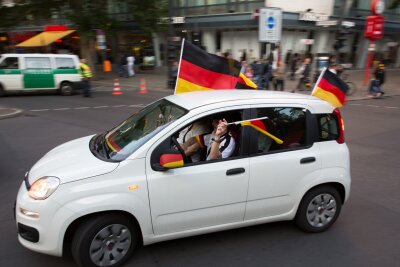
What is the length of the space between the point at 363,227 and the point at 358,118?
8.69 metres

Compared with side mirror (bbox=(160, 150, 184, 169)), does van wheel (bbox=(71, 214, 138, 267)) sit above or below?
below

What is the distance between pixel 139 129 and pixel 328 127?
2.26m

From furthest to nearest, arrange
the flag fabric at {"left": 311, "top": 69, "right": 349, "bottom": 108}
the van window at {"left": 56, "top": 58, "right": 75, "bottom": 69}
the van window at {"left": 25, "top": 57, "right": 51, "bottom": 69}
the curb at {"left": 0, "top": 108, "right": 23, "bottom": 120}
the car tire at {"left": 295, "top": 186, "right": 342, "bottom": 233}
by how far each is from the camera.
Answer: the van window at {"left": 56, "top": 58, "right": 75, "bottom": 69} < the van window at {"left": 25, "top": 57, "right": 51, "bottom": 69} < the curb at {"left": 0, "top": 108, "right": 23, "bottom": 120} < the flag fabric at {"left": 311, "top": 69, "right": 349, "bottom": 108} < the car tire at {"left": 295, "top": 186, "right": 342, "bottom": 233}

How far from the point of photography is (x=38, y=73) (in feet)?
55.3

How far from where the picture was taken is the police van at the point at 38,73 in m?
16.5

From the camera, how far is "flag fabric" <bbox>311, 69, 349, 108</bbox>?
512 centimetres

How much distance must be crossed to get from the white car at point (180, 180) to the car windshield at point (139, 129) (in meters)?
0.02

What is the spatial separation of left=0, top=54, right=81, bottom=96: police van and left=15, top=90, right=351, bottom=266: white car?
45.7 feet

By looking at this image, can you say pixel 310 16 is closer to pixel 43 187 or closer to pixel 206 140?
pixel 206 140

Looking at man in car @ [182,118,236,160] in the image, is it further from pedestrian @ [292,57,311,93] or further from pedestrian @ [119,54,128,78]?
pedestrian @ [119,54,128,78]

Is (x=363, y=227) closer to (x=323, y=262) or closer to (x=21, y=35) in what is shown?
(x=323, y=262)

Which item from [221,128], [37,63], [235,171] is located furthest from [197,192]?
[37,63]

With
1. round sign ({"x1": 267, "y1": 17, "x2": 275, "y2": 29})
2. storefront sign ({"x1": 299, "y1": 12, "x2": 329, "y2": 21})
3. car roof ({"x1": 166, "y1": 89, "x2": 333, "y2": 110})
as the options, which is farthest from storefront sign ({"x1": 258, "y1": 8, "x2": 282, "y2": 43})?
car roof ({"x1": 166, "y1": 89, "x2": 333, "y2": 110})

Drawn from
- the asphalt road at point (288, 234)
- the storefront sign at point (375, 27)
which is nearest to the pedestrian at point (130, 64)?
the storefront sign at point (375, 27)
